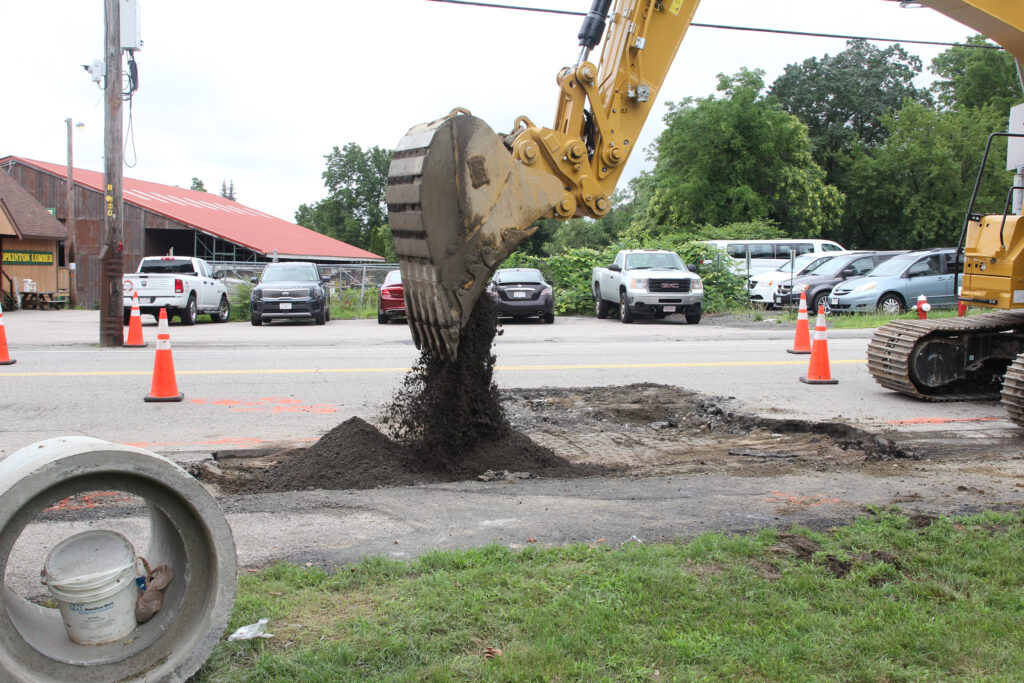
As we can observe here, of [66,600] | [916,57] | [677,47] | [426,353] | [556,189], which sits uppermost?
[916,57]

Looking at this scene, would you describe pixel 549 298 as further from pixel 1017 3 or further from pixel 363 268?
pixel 1017 3

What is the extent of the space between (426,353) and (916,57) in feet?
239

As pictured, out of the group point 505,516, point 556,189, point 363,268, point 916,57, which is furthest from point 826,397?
point 916,57

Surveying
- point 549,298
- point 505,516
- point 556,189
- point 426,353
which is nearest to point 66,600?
point 505,516

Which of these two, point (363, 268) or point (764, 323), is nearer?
point (764, 323)

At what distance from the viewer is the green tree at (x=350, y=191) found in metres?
88.4

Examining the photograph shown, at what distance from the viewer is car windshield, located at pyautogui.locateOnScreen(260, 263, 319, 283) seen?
24420 mm

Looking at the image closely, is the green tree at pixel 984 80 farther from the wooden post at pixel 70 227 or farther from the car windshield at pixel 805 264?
the wooden post at pixel 70 227

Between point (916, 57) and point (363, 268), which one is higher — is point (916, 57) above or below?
above

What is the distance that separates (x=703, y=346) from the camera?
15969 mm

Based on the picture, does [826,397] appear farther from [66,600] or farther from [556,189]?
[66,600]

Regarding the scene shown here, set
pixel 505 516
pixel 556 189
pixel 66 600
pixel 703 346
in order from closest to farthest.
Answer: pixel 66 600 → pixel 505 516 → pixel 556 189 → pixel 703 346

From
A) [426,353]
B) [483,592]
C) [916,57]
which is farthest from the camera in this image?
[916,57]

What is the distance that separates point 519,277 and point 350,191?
70.2m
